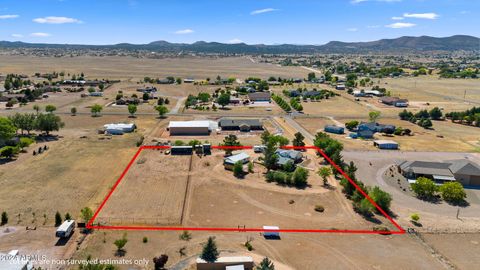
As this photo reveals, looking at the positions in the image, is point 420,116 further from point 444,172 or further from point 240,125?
point 240,125

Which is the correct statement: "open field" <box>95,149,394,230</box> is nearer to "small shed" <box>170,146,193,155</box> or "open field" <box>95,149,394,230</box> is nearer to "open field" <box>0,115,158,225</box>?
"open field" <box>0,115,158,225</box>

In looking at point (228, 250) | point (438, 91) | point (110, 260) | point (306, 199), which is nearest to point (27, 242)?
point (110, 260)

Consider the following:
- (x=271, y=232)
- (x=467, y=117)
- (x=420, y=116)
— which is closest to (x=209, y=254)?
(x=271, y=232)

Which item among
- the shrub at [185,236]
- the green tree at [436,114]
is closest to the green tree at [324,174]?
the shrub at [185,236]

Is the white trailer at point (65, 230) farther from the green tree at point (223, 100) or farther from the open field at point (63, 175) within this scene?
the green tree at point (223, 100)

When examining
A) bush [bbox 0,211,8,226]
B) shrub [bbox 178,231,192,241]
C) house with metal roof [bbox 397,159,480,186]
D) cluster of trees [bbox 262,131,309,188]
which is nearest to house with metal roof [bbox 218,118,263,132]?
cluster of trees [bbox 262,131,309,188]

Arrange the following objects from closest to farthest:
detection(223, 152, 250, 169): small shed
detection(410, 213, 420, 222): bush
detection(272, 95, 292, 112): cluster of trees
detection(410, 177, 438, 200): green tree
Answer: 1. detection(410, 213, 420, 222): bush
2. detection(410, 177, 438, 200): green tree
3. detection(223, 152, 250, 169): small shed
4. detection(272, 95, 292, 112): cluster of trees

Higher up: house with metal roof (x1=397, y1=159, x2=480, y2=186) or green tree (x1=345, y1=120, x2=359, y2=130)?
green tree (x1=345, y1=120, x2=359, y2=130)
